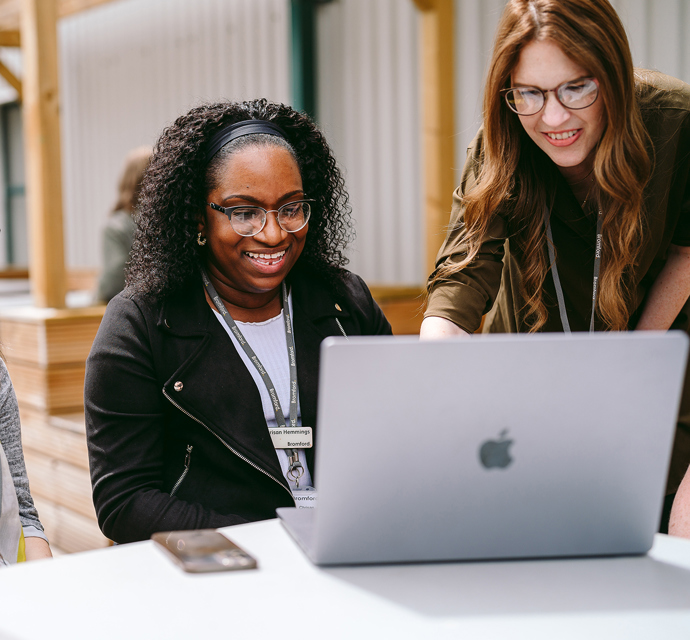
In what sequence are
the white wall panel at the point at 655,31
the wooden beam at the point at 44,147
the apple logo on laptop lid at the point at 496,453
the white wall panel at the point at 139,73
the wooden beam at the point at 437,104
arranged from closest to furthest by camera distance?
the apple logo on laptop lid at the point at 496,453 < the wooden beam at the point at 44,147 < the white wall panel at the point at 655,31 < the wooden beam at the point at 437,104 < the white wall panel at the point at 139,73

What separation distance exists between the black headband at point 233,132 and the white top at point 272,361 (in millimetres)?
326

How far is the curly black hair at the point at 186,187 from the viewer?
5.58 feet

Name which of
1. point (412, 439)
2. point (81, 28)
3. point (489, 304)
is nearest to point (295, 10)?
point (81, 28)

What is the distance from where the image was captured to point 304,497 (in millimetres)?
1621

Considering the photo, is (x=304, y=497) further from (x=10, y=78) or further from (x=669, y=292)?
(x=10, y=78)

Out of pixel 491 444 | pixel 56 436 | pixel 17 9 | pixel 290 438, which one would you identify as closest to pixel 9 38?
pixel 17 9

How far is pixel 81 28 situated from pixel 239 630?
8.09m

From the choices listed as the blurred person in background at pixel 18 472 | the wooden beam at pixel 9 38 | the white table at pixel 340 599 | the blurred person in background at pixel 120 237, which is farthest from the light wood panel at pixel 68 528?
the wooden beam at pixel 9 38

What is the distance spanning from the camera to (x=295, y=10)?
19.0 ft

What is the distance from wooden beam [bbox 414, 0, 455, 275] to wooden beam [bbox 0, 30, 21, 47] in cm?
420

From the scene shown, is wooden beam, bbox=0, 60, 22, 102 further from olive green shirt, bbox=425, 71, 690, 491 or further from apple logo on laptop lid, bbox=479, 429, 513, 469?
apple logo on laptop lid, bbox=479, 429, 513, 469

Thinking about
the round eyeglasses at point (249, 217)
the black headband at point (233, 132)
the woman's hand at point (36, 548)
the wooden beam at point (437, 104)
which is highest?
the wooden beam at point (437, 104)

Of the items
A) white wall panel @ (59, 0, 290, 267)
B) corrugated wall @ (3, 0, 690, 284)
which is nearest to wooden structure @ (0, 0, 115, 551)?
corrugated wall @ (3, 0, 690, 284)

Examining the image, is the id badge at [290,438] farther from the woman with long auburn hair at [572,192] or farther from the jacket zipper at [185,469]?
the woman with long auburn hair at [572,192]
